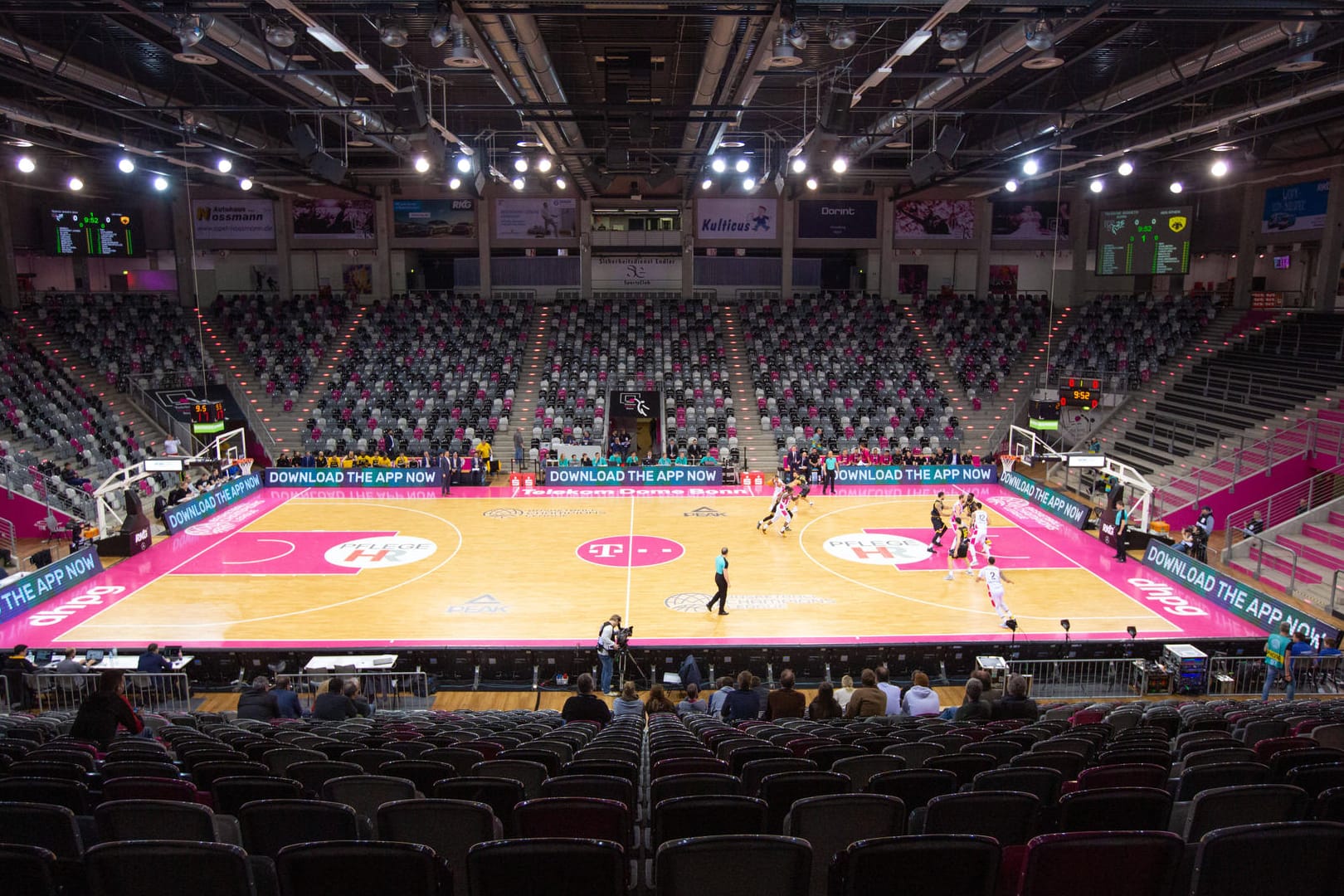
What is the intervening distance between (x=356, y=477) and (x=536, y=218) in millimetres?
18845

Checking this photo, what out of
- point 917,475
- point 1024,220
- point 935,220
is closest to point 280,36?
point 917,475

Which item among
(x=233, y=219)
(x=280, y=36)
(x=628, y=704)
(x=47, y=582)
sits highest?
(x=233, y=219)

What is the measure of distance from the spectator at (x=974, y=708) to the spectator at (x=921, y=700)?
3.16ft

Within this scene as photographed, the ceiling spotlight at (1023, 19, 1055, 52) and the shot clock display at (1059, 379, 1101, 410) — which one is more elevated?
the ceiling spotlight at (1023, 19, 1055, 52)

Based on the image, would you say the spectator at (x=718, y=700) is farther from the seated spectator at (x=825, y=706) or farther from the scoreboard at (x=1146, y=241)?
the scoreboard at (x=1146, y=241)

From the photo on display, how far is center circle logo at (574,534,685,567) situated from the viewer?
22547 millimetres

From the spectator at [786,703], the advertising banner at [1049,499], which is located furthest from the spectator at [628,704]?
the advertising banner at [1049,499]

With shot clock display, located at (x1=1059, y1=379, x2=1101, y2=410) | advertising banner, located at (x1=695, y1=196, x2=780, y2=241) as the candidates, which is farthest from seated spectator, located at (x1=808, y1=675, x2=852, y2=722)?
advertising banner, located at (x1=695, y1=196, x2=780, y2=241)

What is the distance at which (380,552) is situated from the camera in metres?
23.4

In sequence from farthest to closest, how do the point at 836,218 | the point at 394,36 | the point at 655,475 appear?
the point at 836,218
the point at 655,475
the point at 394,36

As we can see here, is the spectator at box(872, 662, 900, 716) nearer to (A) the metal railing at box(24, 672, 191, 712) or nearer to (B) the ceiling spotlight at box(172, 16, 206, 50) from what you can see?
(A) the metal railing at box(24, 672, 191, 712)

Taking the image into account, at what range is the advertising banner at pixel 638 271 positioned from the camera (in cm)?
4569

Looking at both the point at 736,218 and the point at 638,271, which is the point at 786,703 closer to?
the point at 638,271

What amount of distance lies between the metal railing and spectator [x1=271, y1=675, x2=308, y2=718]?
305 centimetres
